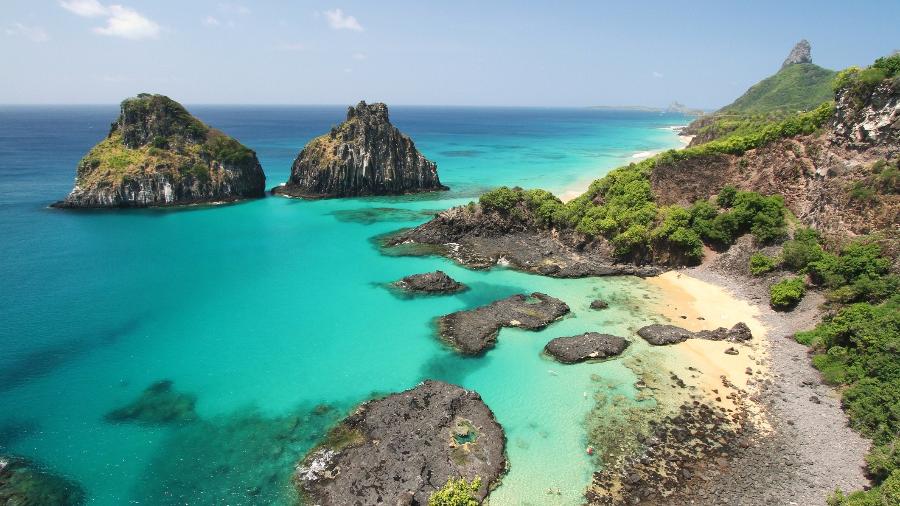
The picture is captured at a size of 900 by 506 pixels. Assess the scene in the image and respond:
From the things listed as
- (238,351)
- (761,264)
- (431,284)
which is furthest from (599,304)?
(238,351)

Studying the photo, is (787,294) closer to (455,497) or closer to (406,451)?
(406,451)

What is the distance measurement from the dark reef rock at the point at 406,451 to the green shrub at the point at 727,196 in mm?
38284

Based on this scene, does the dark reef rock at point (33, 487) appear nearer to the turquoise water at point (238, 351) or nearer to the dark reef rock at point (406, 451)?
the turquoise water at point (238, 351)

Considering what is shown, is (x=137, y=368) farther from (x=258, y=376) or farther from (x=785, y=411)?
(x=785, y=411)

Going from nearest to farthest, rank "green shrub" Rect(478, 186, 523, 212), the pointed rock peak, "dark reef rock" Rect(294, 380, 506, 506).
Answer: "dark reef rock" Rect(294, 380, 506, 506)
"green shrub" Rect(478, 186, 523, 212)
the pointed rock peak

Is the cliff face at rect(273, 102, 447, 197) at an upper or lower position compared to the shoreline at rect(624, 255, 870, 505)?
upper

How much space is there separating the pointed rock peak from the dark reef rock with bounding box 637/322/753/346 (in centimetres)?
6750

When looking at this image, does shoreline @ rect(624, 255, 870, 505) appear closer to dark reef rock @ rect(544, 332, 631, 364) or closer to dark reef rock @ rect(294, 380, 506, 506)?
dark reef rock @ rect(544, 332, 631, 364)

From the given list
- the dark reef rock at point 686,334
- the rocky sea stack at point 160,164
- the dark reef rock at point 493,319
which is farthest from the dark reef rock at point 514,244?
the rocky sea stack at point 160,164

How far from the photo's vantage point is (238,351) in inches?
1400

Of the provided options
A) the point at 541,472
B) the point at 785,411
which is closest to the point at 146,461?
the point at 541,472

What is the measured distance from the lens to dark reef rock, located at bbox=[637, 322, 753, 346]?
35.4m

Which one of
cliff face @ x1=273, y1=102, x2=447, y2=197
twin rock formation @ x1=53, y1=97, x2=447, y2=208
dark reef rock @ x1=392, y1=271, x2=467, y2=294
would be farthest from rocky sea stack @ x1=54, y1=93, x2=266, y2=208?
dark reef rock @ x1=392, y1=271, x2=467, y2=294

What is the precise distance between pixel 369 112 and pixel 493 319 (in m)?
62.1
